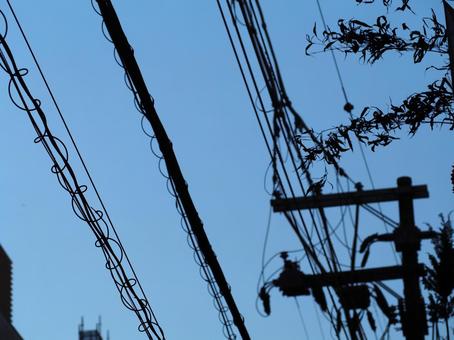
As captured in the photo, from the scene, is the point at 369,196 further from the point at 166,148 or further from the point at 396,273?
the point at 166,148

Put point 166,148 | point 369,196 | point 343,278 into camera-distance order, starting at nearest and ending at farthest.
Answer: point 166,148
point 343,278
point 369,196

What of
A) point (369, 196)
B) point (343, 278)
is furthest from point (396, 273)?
point (369, 196)

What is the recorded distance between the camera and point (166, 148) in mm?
9328

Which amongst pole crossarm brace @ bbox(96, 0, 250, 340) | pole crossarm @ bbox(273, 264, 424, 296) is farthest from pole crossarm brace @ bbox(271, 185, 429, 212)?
pole crossarm brace @ bbox(96, 0, 250, 340)

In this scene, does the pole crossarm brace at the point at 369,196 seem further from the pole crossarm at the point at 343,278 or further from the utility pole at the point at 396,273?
Answer: the pole crossarm at the point at 343,278

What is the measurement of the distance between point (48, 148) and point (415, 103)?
307 centimetres

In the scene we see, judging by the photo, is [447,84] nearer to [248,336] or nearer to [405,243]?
[248,336]

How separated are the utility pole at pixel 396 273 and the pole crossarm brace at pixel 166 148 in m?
2.97

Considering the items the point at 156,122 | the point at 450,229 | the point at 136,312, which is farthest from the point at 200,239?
the point at 450,229

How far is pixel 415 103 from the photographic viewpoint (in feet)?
30.8

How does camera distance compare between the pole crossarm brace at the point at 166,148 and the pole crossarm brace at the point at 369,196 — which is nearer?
the pole crossarm brace at the point at 166,148

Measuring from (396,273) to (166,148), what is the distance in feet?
22.5

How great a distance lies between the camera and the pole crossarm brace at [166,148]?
A: 26.8 feet

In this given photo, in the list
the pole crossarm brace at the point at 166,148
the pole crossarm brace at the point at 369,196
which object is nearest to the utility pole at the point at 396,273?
the pole crossarm brace at the point at 369,196
